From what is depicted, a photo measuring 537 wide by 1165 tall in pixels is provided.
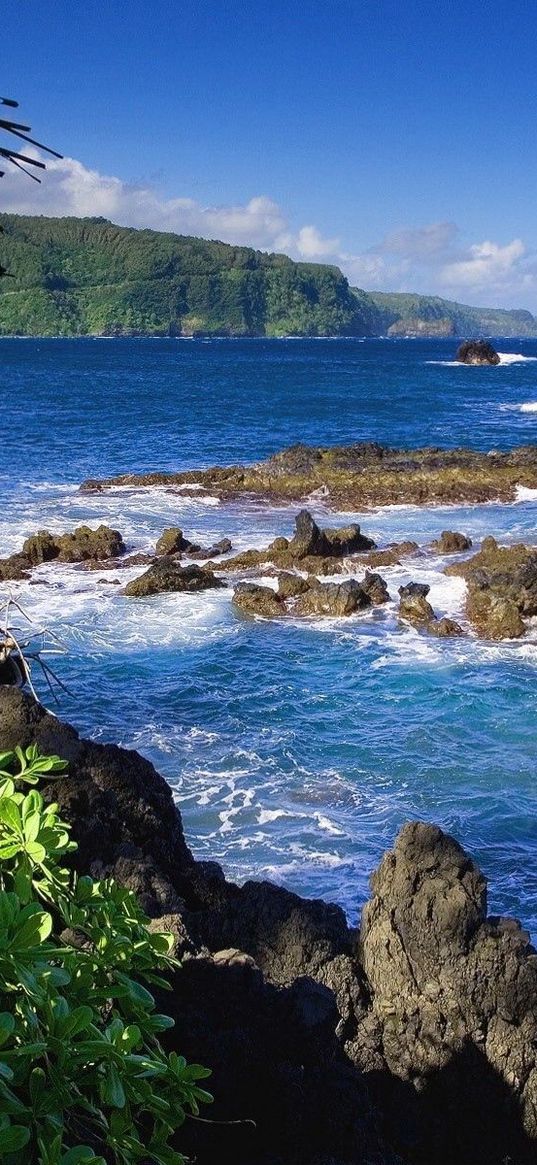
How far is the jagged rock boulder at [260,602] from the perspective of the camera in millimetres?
21656

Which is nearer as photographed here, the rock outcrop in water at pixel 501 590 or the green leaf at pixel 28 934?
the green leaf at pixel 28 934

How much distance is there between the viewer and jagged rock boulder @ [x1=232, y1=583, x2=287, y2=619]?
21.7 m

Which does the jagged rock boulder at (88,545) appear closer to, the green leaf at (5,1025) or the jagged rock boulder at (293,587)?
the jagged rock boulder at (293,587)

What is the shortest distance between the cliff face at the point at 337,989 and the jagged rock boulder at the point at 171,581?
14.8m

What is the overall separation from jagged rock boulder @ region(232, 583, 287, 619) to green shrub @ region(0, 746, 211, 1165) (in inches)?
728

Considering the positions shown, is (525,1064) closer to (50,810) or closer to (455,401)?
(50,810)

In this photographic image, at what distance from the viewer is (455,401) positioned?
69938mm

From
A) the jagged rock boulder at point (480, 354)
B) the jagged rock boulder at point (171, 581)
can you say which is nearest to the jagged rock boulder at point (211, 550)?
the jagged rock boulder at point (171, 581)

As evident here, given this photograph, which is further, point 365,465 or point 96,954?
point 365,465

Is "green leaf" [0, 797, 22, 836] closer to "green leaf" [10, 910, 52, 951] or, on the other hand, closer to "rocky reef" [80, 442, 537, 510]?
"green leaf" [10, 910, 52, 951]

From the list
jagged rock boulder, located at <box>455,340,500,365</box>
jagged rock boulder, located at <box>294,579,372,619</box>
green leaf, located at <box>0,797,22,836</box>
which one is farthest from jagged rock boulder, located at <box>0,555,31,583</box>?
jagged rock boulder, located at <box>455,340,500,365</box>

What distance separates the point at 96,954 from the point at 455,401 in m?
69.6

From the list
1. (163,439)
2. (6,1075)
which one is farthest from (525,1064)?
(163,439)

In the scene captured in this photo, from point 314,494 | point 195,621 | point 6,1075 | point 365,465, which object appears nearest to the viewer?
point 6,1075
